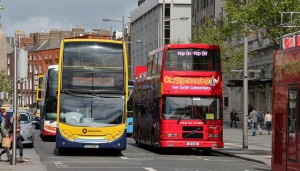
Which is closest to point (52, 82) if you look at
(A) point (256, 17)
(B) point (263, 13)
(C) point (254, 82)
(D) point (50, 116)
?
(D) point (50, 116)

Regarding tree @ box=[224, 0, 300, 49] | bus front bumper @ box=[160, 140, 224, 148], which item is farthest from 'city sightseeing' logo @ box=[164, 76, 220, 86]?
tree @ box=[224, 0, 300, 49]

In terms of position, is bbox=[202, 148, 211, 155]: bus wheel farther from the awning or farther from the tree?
the awning

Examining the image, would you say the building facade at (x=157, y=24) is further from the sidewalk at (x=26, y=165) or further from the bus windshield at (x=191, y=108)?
the sidewalk at (x=26, y=165)

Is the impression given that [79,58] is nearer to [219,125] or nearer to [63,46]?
[63,46]

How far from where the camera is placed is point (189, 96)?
30.6 metres

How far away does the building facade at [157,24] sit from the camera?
116256 mm

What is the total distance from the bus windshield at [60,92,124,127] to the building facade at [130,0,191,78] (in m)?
77.7

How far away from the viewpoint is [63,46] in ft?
96.7

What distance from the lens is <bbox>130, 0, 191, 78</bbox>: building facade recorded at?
381ft

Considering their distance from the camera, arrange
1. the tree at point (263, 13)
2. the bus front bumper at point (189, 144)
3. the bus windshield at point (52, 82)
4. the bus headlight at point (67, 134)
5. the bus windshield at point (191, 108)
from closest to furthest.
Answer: the tree at point (263, 13) < the bus headlight at point (67, 134) < the bus windshield at point (191, 108) < the bus front bumper at point (189, 144) < the bus windshield at point (52, 82)

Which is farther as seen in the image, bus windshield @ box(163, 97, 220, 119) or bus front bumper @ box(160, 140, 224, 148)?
bus front bumper @ box(160, 140, 224, 148)

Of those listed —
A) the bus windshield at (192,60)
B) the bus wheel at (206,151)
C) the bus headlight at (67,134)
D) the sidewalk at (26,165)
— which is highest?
the bus windshield at (192,60)

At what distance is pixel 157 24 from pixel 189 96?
85.2 metres

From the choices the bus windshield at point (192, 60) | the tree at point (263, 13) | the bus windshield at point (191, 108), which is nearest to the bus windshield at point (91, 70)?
the bus windshield at point (192, 60)
